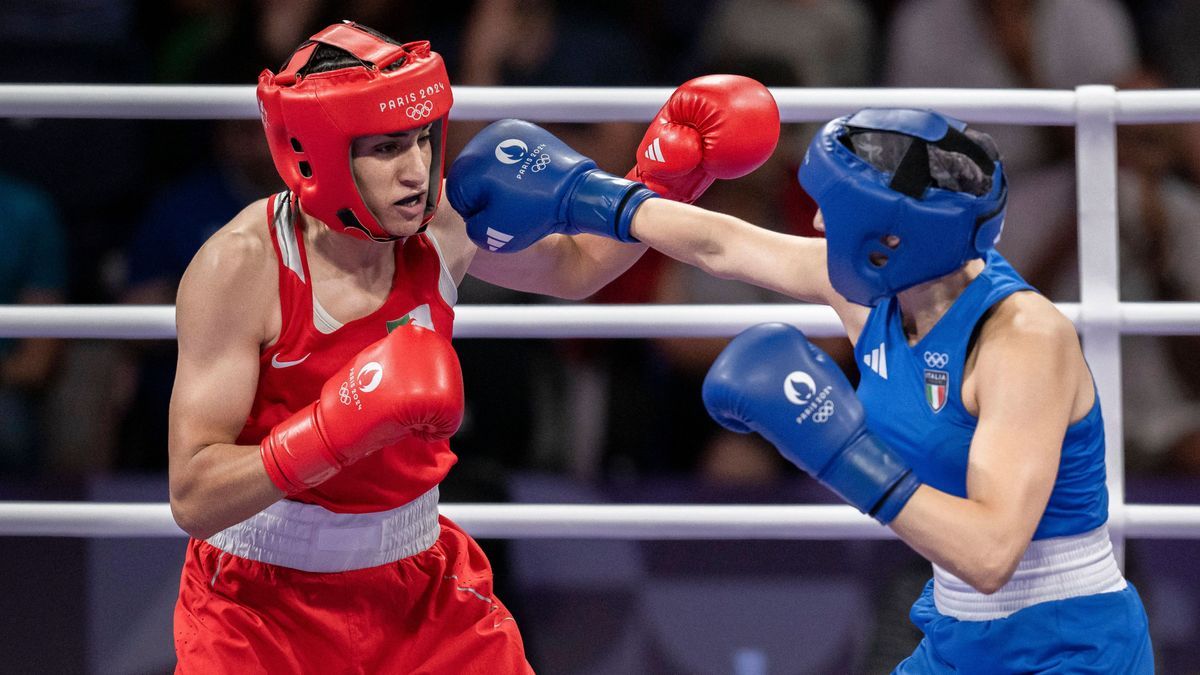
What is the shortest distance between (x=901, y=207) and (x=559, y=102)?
0.85 metres

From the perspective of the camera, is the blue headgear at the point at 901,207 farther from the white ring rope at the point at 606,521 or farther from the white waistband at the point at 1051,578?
the white ring rope at the point at 606,521

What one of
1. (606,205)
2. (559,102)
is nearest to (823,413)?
(606,205)

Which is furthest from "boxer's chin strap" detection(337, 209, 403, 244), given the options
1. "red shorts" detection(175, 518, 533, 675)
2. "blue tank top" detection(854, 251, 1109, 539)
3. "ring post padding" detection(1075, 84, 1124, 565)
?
"ring post padding" detection(1075, 84, 1124, 565)

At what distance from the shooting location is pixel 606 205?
2205mm

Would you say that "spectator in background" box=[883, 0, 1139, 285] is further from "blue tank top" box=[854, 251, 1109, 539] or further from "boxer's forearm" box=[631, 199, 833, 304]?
"blue tank top" box=[854, 251, 1109, 539]

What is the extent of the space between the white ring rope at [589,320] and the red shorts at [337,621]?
51cm

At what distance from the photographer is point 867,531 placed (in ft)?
8.23

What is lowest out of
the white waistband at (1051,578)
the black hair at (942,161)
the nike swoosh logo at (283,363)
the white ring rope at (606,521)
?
the white ring rope at (606,521)

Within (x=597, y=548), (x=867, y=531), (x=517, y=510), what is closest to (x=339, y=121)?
(x=517, y=510)

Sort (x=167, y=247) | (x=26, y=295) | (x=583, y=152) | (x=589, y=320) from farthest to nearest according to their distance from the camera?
(x=583, y=152)
(x=167, y=247)
(x=26, y=295)
(x=589, y=320)

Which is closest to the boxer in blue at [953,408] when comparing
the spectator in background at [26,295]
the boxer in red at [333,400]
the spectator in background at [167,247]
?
the boxer in red at [333,400]

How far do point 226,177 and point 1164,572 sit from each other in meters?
2.56

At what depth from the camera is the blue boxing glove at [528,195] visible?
2.19m

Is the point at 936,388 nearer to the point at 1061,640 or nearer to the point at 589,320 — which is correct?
the point at 1061,640
